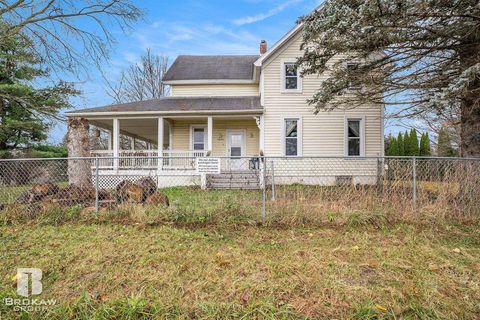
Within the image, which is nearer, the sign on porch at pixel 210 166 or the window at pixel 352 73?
the sign on porch at pixel 210 166

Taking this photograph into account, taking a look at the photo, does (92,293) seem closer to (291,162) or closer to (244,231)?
(244,231)

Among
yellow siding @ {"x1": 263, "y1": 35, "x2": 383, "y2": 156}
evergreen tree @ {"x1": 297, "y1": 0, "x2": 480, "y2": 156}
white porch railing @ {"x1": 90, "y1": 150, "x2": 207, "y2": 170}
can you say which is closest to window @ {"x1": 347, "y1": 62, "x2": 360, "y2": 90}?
evergreen tree @ {"x1": 297, "y1": 0, "x2": 480, "y2": 156}

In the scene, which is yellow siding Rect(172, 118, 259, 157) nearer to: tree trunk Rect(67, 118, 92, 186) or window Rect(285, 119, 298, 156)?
window Rect(285, 119, 298, 156)

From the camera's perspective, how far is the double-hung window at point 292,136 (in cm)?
1203

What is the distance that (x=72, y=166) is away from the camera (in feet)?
19.1

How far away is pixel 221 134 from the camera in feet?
44.7

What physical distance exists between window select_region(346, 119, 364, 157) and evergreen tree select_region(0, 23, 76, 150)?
11.9 metres

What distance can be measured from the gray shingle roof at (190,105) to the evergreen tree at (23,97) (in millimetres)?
1261

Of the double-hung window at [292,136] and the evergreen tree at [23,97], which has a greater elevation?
the evergreen tree at [23,97]

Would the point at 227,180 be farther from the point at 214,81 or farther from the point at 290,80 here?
the point at 214,81

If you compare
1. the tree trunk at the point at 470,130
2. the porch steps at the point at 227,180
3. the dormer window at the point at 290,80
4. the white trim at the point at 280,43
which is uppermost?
the white trim at the point at 280,43

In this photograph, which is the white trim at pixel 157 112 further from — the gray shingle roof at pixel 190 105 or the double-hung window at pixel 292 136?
the double-hung window at pixel 292 136

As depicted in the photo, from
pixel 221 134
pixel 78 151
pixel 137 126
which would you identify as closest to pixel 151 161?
pixel 137 126

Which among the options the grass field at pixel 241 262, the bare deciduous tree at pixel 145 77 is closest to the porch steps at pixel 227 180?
the grass field at pixel 241 262
